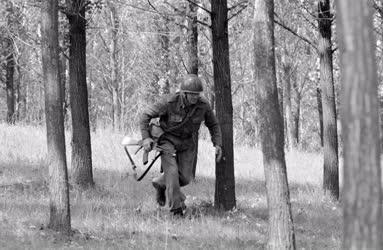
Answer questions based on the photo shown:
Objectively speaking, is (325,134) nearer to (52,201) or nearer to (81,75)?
(81,75)

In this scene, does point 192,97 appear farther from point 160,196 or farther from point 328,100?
point 328,100

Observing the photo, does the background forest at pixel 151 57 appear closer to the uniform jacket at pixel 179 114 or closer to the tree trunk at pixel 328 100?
the tree trunk at pixel 328 100

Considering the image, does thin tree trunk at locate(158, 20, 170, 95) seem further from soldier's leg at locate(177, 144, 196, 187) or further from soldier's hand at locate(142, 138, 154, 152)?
soldier's hand at locate(142, 138, 154, 152)

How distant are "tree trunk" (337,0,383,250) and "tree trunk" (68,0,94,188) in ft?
25.7

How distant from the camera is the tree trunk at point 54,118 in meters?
6.97

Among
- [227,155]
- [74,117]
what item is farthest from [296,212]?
[74,117]

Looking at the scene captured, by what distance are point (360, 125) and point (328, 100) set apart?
8.24 meters

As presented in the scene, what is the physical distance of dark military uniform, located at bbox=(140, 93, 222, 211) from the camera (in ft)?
29.3

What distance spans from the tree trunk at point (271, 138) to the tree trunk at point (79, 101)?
4751mm

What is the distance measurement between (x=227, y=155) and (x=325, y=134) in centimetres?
272

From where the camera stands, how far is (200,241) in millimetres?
7355

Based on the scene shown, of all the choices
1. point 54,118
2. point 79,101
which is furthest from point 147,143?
point 79,101

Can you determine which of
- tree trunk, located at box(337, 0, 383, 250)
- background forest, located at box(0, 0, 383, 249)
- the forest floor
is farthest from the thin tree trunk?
tree trunk, located at box(337, 0, 383, 250)

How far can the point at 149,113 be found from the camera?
8984 mm
